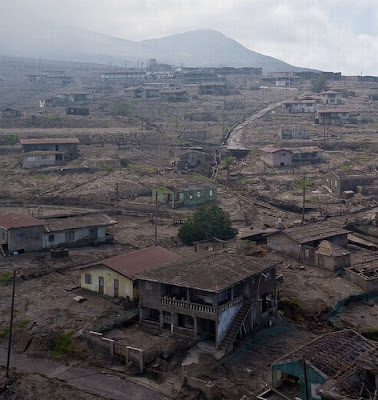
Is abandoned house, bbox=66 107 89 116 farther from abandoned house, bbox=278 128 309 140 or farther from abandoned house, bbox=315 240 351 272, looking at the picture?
abandoned house, bbox=315 240 351 272

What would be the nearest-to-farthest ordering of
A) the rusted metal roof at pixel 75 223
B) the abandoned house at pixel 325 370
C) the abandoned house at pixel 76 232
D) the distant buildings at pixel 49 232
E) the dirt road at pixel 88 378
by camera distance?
the abandoned house at pixel 325 370 < the dirt road at pixel 88 378 < the distant buildings at pixel 49 232 < the abandoned house at pixel 76 232 < the rusted metal roof at pixel 75 223

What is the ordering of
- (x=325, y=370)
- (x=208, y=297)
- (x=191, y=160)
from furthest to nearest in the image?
(x=191, y=160) → (x=208, y=297) → (x=325, y=370)

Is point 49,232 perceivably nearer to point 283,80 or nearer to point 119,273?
point 119,273

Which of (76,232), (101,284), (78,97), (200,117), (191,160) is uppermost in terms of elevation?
(78,97)

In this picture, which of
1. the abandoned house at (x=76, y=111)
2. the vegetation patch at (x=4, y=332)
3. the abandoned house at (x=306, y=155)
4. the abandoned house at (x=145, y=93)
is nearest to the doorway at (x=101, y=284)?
the vegetation patch at (x=4, y=332)

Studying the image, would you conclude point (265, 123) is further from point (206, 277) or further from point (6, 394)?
point (6, 394)

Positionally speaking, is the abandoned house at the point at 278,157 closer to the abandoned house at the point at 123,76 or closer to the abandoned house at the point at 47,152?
the abandoned house at the point at 47,152

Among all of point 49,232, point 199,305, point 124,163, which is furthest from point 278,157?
point 199,305
